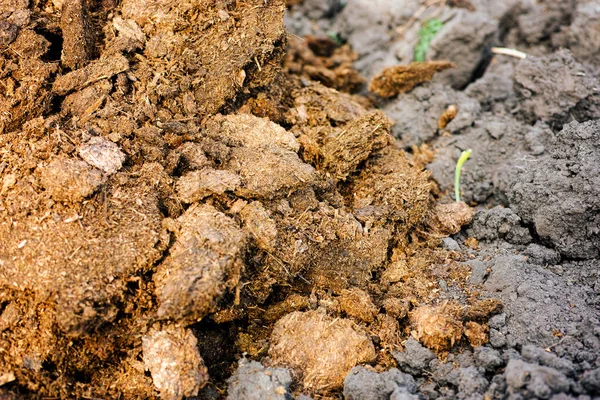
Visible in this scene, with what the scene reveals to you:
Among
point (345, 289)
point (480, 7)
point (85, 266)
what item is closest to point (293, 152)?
point (345, 289)

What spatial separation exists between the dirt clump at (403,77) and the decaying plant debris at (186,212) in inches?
29.7

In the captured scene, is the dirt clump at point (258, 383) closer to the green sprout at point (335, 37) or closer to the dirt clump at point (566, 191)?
the dirt clump at point (566, 191)

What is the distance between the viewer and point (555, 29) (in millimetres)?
4441

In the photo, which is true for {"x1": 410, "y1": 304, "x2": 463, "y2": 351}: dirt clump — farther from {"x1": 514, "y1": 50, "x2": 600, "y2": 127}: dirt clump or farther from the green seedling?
{"x1": 514, "y1": 50, "x2": 600, "y2": 127}: dirt clump

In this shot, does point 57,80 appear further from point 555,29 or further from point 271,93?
point 555,29

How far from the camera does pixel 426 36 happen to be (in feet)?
14.0

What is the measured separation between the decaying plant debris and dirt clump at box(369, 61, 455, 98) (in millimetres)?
755

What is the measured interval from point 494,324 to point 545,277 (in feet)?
1.33

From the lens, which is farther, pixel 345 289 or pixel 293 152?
pixel 293 152

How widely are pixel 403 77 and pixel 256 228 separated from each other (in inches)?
76.4

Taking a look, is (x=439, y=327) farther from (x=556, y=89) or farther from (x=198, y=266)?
(x=556, y=89)

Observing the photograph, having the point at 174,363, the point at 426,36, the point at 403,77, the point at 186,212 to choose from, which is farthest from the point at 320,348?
the point at 426,36

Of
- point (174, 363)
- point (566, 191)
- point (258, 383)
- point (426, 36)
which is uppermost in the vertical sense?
point (426, 36)

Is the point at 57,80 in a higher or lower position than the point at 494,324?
higher
